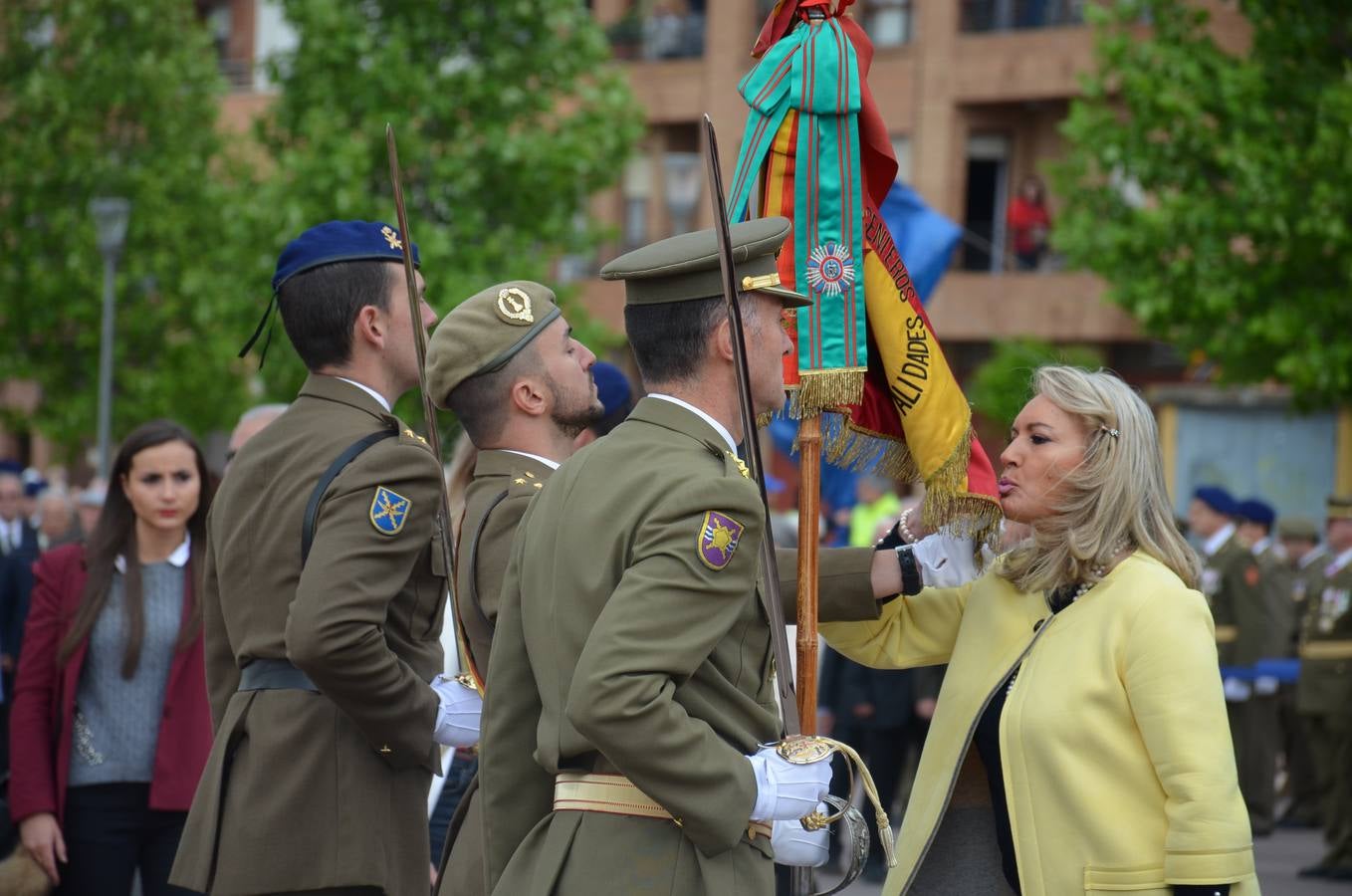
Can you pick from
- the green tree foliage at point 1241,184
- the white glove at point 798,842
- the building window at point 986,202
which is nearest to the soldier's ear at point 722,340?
the white glove at point 798,842

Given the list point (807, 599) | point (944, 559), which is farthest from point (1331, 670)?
point (807, 599)

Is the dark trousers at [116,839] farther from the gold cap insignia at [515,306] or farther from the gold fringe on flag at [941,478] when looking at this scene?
the gold fringe on flag at [941,478]

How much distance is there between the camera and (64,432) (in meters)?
27.8

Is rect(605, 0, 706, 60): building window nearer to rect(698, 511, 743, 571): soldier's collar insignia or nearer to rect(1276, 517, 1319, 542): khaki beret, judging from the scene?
rect(1276, 517, 1319, 542): khaki beret

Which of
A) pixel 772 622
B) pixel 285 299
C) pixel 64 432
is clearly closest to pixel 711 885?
pixel 772 622

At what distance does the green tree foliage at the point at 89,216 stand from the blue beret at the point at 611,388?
70.0ft

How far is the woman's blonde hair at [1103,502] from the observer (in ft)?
13.3

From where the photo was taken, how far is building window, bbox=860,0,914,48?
30.0 m

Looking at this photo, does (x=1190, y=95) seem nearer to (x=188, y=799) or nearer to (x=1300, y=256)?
(x=1300, y=256)

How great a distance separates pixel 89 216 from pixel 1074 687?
2585cm

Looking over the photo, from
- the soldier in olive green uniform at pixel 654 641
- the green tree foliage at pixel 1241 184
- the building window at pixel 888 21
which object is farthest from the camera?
the building window at pixel 888 21

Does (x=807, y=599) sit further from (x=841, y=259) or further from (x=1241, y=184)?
(x=1241, y=184)

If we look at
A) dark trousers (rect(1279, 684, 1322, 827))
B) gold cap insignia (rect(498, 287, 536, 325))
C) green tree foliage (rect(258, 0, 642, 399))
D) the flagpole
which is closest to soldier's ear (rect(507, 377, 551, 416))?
gold cap insignia (rect(498, 287, 536, 325))

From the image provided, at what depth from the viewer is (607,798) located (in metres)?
3.16
